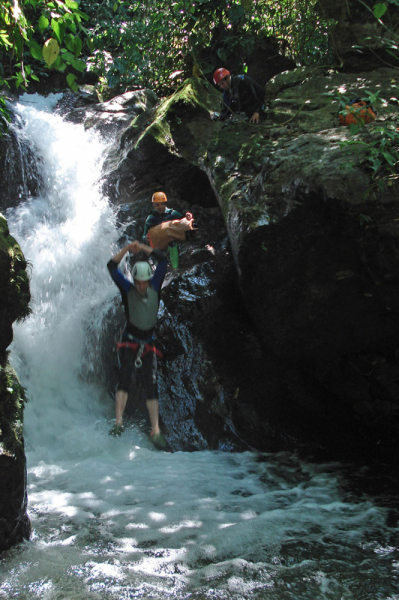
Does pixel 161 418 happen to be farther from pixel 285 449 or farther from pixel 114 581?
pixel 114 581

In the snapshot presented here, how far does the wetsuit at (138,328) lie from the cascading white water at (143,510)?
0.80 meters

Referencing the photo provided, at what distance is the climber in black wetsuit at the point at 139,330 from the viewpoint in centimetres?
484

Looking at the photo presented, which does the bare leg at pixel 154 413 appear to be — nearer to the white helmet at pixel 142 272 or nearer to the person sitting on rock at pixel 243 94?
the white helmet at pixel 142 272

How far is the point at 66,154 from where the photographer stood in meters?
10.3

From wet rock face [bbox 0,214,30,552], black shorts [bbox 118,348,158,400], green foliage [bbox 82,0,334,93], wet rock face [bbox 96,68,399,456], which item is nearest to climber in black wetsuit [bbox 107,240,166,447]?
black shorts [bbox 118,348,158,400]

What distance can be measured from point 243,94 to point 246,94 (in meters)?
0.05

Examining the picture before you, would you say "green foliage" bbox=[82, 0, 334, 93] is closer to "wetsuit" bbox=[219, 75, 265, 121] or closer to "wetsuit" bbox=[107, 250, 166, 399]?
"wetsuit" bbox=[219, 75, 265, 121]

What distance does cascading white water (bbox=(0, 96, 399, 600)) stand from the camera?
2523mm

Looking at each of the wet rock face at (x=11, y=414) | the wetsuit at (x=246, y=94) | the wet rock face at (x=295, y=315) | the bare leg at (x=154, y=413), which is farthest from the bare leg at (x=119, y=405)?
the wetsuit at (x=246, y=94)

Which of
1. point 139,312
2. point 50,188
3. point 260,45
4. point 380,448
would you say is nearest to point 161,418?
point 139,312

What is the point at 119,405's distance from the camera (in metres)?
4.88

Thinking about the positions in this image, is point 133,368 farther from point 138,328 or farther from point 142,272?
point 142,272

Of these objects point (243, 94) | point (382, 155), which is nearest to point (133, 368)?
point (382, 155)

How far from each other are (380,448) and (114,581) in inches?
145
